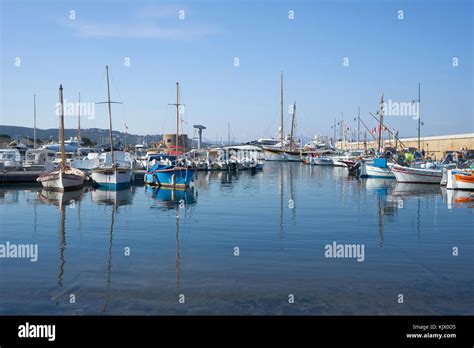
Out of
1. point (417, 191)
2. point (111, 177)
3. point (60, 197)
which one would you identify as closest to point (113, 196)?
point (60, 197)

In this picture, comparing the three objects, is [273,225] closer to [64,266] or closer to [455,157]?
[64,266]

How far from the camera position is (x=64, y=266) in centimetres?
1504

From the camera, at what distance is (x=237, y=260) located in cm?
1578

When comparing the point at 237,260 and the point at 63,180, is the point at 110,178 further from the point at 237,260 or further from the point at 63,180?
the point at 237,260

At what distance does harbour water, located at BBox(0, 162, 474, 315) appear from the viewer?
1134 centimetres

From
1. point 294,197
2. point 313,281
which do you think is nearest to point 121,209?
point 294,197

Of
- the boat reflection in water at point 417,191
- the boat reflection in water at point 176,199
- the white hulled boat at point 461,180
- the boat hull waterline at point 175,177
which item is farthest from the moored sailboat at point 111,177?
the white hulled boat at point 461,180

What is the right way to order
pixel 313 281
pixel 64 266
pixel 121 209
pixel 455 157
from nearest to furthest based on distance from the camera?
pixel 313 281 → pixel 64 266 → pixel 121 209 → pixel 455 157

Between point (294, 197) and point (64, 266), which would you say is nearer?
point (64, 266)

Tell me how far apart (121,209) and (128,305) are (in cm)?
1928

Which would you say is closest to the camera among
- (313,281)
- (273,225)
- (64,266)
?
(313,281)

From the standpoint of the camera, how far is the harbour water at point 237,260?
11.3m
